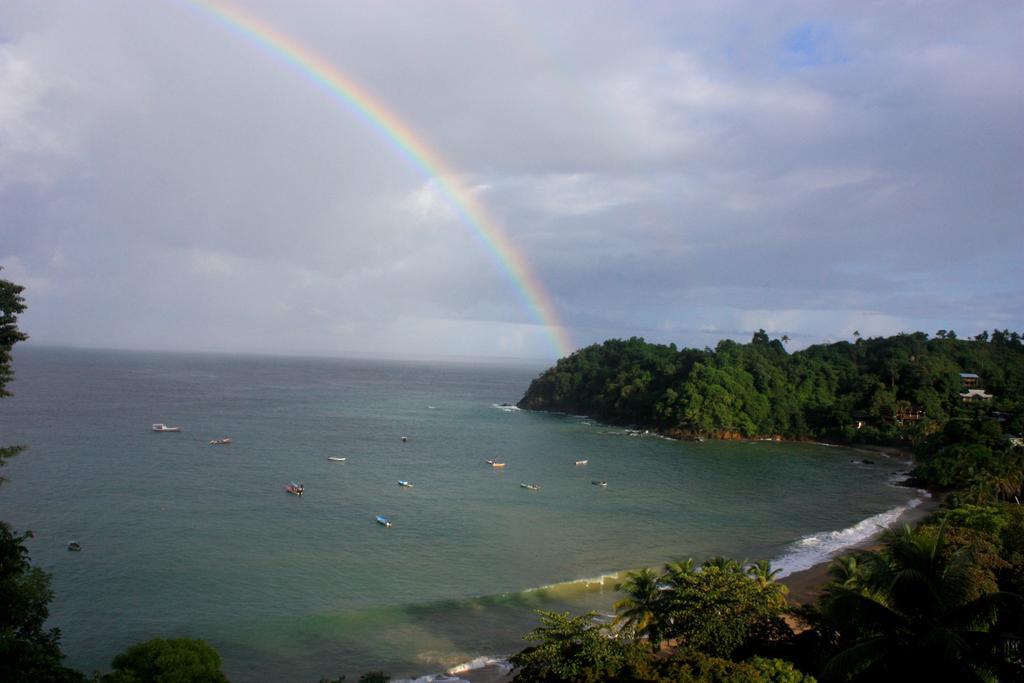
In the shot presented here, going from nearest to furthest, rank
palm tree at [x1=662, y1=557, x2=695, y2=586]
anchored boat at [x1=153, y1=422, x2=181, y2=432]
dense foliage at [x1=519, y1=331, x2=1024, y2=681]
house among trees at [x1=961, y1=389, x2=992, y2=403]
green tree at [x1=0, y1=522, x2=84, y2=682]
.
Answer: green tree at [x1=0, y1=522, x2=84, y2=682], dense foliage at [x1=519, y1=331, x2=1024, y2=681], palm tree at [x1=662, y1=557, x2=695, y2=586], anchored boat at [x1=153, y1=422, x2=181, y2=432], house among trees at [x1=961, y1=389, x2=992, y2=403]

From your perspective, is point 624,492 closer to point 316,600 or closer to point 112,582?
point 316,600

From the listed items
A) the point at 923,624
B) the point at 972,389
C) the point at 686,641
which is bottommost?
the point at 686,641

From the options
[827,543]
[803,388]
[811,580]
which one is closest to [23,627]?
[811,580]

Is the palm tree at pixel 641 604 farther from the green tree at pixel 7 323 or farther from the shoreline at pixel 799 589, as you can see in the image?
the green tree at pixel 7 323

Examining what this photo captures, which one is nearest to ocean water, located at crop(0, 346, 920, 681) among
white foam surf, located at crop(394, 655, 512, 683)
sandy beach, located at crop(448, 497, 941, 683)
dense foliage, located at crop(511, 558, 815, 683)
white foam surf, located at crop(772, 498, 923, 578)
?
white foam surf, located at crop(772, 498, 923, 578)

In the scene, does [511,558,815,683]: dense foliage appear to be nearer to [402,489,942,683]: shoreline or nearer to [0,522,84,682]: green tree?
[402,489,942,683]: shoreline

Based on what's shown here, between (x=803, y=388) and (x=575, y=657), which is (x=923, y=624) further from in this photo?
(x=803, y=388)

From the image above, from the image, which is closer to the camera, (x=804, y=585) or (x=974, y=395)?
(x=804, y=585)
